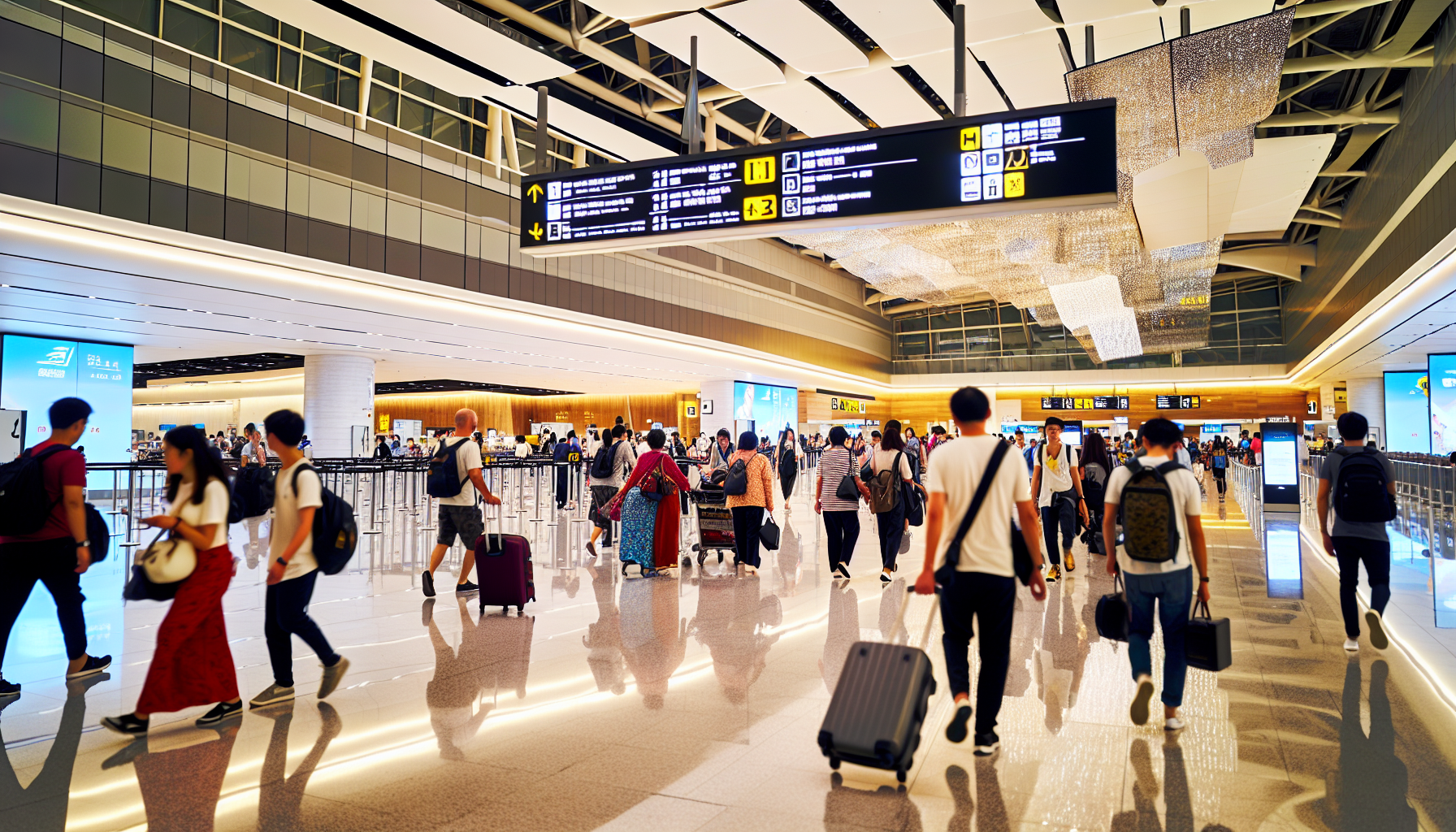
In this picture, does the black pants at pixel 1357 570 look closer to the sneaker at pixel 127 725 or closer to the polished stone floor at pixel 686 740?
the polished stone floor at pixel 686 740

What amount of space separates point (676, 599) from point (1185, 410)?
4883cm

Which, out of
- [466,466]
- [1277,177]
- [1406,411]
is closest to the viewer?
[466,466]

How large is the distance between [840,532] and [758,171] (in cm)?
396

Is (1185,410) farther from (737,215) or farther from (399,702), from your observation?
(399,702)

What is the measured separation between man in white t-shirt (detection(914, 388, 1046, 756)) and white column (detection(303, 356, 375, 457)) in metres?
22.3

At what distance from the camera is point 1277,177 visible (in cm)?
1952

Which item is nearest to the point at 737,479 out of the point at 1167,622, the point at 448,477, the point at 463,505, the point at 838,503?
the point at 838,503

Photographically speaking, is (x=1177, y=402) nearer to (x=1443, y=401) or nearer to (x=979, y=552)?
(x=1443, y=401)

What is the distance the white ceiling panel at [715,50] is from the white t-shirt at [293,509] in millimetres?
7798

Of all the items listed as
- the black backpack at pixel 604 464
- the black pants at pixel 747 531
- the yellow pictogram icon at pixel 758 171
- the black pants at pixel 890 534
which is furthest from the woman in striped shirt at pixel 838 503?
the black backpack at pixel 604 464

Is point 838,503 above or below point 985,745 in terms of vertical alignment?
above

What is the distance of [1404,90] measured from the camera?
18.6m

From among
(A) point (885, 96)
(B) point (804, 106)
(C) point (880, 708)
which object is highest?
(B) point (804, 106)

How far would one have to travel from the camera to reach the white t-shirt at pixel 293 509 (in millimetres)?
4668
